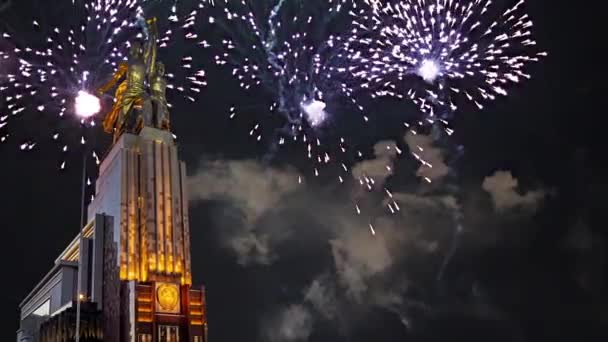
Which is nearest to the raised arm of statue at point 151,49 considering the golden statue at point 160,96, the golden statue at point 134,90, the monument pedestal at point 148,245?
the golden statue at point 134,90

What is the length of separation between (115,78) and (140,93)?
5.66 meters

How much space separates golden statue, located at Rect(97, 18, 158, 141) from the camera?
242 ft

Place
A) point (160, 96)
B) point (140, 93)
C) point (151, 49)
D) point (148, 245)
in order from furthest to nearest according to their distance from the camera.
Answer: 1. point (151, 49)
2. point (160, 96)
3. point (140, 93)
4. point (148, 245)

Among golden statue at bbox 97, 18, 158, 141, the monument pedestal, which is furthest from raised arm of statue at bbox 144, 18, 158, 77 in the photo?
the monument pedestal

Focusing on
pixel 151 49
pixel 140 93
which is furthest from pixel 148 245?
pixel 151 49

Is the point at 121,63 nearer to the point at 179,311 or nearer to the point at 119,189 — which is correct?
the point at 119,189

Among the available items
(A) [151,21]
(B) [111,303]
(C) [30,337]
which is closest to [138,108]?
(A) [151,21]

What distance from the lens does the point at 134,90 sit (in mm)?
74688

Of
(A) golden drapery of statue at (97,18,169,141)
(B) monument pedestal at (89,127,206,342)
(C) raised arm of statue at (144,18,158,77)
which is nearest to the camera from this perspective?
(B) monument pedestal at (89,127,206,342)

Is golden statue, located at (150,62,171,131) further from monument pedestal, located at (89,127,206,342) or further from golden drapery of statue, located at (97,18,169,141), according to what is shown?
monument pedestal, located at (89,127,206,342)

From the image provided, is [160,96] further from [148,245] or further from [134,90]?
[148,245]

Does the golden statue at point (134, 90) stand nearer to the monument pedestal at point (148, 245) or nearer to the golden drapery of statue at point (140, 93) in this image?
the golden drapery of statue at point (140, 93)

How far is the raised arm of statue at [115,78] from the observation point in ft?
252

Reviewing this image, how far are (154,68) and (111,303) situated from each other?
27.2 meters
